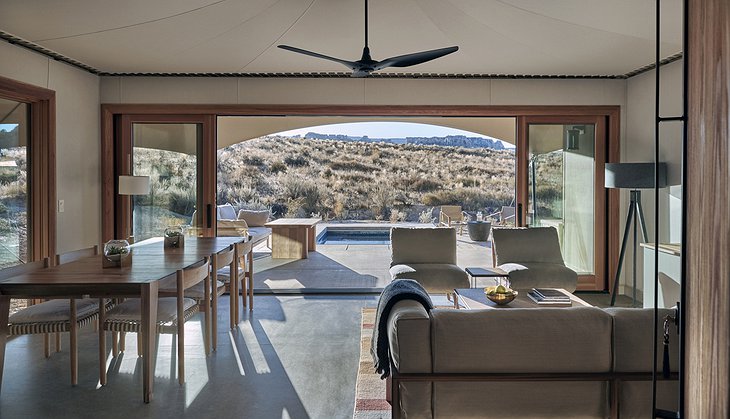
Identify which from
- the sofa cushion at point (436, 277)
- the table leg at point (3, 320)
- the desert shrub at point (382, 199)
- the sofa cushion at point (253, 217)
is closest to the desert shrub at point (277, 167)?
the desert shrub at point (382, 199)

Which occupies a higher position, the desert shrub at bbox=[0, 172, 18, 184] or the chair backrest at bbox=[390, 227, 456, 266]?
the desert shrub at bbox=[0, 172, 18, 184]

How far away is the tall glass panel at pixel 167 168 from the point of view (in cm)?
585

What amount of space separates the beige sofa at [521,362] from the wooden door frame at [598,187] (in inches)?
159

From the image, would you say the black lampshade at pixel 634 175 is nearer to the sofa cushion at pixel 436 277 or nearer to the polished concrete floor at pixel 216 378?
the sofa cushion at pixel 436 277

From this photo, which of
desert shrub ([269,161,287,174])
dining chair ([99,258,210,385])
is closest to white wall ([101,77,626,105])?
dining chair ([99,258,210,385])

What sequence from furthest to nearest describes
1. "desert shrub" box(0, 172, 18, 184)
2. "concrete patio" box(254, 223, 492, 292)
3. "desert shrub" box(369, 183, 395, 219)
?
"desert shrub" box(369, 183, 395, 219)
"concrete patio" box(254, 223, 492, 292)
"desert shrub" box(0, 172, 18, 184)

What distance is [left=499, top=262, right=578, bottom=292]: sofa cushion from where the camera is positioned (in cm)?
480

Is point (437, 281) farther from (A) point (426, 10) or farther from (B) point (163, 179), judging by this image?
(B) point (163, 179)

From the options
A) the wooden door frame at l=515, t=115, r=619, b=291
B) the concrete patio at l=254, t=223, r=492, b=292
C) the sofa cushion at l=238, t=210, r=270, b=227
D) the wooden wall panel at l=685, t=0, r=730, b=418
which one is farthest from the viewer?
the sofa cushion at l=238, t=210, r=270, b=227

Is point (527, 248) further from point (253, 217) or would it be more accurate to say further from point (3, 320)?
point (253, 217)

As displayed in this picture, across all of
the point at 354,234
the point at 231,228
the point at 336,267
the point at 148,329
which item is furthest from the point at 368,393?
the point at 354,234

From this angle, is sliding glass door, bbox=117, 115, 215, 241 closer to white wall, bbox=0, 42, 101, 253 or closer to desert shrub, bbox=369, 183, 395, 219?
white wall, bbox=0, 42, 101, 253

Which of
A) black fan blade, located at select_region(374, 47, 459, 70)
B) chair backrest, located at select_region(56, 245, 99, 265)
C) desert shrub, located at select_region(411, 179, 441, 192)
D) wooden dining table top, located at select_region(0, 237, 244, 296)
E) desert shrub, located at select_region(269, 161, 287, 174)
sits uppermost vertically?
desert shrub, located at select_region(269, 161, 287, 174)

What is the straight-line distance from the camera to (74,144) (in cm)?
530
